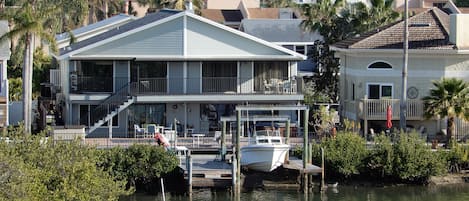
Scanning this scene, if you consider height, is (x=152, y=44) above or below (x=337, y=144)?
above

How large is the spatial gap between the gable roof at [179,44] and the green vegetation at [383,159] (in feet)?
35.9

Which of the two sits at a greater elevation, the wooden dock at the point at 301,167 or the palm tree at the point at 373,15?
the palm tree at the point at 373,15

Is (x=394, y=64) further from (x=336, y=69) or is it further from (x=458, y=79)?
(x=336, y=69)

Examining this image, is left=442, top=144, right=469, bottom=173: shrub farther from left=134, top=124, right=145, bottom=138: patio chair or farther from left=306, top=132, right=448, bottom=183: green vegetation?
left=134, top=124, right=145, bottom=138: patio chair

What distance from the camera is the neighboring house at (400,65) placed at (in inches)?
2024

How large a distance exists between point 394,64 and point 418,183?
34.6 feet

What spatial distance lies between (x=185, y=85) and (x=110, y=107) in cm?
413

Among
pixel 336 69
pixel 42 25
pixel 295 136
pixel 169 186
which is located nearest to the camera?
pixel 169 186

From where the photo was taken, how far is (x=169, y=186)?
4244 centimetres

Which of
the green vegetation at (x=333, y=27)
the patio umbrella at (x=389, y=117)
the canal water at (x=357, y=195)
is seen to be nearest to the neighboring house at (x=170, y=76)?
the patio umbrella at (x=389, y=117)

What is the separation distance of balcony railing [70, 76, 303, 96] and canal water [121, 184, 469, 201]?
36.7ft

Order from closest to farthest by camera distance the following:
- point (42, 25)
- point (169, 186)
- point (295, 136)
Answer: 1. point (169, 186)
2. point (42, 25)
3. point (295, 136)

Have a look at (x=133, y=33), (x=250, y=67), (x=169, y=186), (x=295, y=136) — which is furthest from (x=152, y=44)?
(x=169, y=186)

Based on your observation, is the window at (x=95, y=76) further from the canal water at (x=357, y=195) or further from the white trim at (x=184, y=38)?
the canal water at (x=357, y=195)
